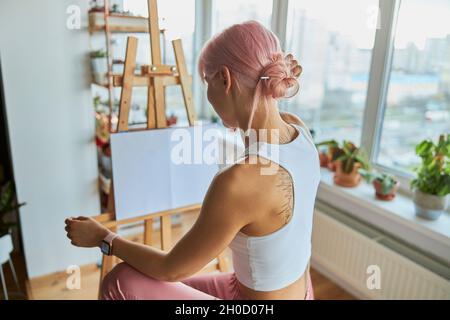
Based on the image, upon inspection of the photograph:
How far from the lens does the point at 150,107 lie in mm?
1355

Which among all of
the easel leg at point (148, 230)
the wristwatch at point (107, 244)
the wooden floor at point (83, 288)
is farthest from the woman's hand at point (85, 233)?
the wooden floor at point (83, 288)

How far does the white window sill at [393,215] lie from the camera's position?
141cm

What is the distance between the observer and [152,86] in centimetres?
135

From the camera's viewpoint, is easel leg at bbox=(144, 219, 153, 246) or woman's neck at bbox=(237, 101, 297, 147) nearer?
woman's neck at bbox=(237, 101, 297, 147)

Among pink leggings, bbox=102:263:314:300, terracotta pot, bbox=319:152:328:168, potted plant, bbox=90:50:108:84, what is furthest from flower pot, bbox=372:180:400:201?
potted plant, bbox=90:50:108:84

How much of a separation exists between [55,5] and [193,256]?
1.34 meters

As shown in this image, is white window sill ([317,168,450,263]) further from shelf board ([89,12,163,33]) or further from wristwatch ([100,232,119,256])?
shelf board ([89,12,163,33])

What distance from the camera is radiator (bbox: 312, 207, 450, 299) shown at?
1.40m

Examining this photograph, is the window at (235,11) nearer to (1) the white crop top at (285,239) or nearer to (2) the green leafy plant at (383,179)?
(2) the green leafy plant at (383,179)

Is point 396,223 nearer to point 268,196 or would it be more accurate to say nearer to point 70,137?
point 268,196

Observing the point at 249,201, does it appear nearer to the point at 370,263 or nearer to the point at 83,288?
the point at 370,263

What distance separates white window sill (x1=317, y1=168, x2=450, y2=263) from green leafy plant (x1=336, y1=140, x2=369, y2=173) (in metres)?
0.10

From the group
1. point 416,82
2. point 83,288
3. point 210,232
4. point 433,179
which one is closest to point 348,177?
point 433,179

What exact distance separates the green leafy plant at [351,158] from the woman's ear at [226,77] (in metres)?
1.13
